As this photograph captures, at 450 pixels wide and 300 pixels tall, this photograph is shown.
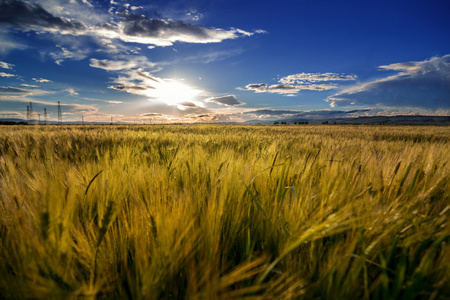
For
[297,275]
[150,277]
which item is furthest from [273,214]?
[150,277]

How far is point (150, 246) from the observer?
63cm

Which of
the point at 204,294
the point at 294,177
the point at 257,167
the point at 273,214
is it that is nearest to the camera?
the point at 204,294

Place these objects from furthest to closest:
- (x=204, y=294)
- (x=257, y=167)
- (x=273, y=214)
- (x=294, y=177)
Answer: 1. (x=257, y=167)
2. (x=294, y=177)
3. (x=273, y=214)
4. (x=204, y=294)

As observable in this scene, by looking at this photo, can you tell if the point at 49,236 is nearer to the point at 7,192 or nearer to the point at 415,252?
the point at 7,192

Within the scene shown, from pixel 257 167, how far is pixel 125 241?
3.22 feet

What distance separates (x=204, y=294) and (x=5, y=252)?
57 cm

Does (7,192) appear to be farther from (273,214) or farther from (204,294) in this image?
(273,214)

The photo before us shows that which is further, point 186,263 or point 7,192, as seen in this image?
point 7,192

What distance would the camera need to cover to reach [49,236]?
54 centimetres

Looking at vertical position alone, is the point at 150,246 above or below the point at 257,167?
below

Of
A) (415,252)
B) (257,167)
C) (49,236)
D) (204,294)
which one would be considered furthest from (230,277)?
(257,167)

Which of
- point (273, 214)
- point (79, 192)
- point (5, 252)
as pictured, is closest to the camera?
point (5, 252)

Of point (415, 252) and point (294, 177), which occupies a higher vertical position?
point (294, 177)

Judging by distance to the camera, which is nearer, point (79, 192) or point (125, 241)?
point (125, 241)
